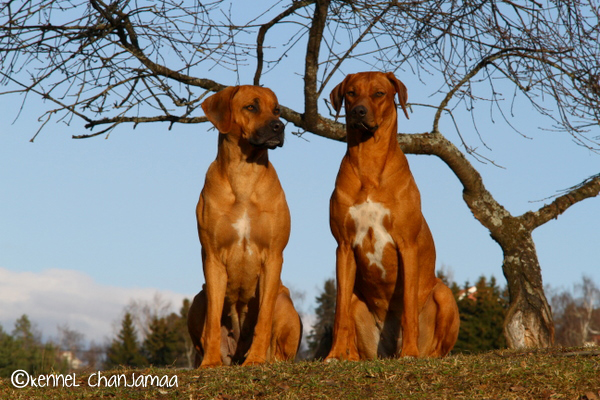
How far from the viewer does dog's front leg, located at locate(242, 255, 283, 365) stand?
19.6ft

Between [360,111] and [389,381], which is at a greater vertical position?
[360,111]

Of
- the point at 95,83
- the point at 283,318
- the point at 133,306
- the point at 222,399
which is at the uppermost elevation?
the point at 133,306

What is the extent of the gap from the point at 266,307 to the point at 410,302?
4.18ft

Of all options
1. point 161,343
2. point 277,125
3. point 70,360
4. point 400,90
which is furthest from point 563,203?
point 70,360

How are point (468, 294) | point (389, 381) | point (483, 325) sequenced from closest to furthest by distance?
1. point (389, 381)
2. point (483, 325)
3. point (468, 294)

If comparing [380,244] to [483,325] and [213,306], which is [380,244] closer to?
[213,306]

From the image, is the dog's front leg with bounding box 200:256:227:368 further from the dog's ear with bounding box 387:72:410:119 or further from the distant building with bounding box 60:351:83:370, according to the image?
the distant building with bounding box 60:351:83:370

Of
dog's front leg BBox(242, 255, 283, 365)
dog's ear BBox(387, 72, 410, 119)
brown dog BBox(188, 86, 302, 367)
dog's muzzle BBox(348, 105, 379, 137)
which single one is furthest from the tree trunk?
dog's front leg BBox(242, 255, 283, 365)

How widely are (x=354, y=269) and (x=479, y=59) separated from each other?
4336 millimetres

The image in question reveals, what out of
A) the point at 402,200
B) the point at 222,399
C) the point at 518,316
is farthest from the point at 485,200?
the point at 222,399

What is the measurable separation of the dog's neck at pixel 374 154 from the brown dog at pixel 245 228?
730 millimetres

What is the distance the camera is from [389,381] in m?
4.82

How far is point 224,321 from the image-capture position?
6.68 m

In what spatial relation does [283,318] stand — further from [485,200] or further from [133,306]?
[133,306]
